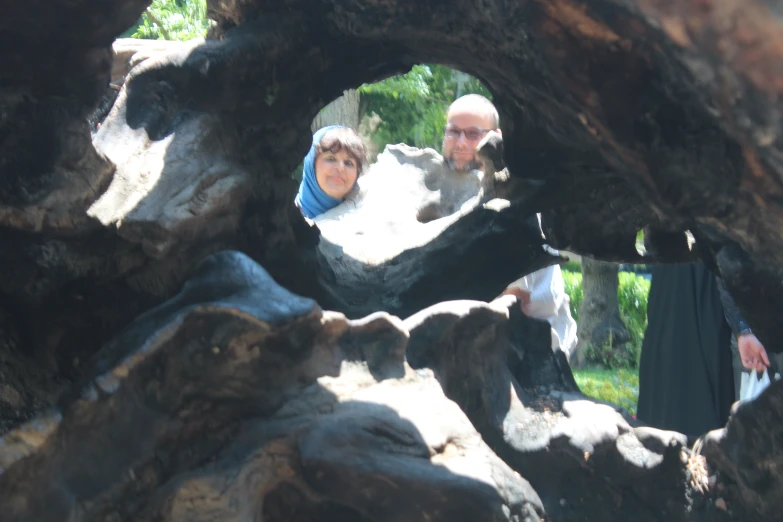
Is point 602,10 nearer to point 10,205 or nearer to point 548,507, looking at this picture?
point 10,205

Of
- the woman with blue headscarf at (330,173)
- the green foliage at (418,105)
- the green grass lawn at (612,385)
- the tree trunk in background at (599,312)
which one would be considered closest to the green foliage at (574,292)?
the tree trunk in background at (599,312)

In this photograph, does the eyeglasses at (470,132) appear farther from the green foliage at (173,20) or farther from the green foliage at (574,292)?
the green foliage at (574,292)

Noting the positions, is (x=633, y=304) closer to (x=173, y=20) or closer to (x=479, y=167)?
(x=173, y=20)

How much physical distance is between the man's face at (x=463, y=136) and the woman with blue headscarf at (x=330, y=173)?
15.0 inches

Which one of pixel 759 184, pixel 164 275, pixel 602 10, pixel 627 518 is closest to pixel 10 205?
pixel 164 275

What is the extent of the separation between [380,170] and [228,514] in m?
2.42

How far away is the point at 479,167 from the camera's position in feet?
10.6

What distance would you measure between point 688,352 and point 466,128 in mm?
1380

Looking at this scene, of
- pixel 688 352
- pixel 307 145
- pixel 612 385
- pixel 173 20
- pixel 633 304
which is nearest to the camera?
pixel 307 145

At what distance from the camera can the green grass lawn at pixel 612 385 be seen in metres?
5.60

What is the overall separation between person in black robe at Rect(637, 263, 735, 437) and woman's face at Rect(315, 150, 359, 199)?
1.49 meters

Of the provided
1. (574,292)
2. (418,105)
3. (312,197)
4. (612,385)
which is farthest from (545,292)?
(574,292)

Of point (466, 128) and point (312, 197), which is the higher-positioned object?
point (466, 128)

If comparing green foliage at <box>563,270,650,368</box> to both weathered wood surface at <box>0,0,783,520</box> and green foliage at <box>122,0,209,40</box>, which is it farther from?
weathered wood surface at <box>0,0,783,520</box>
